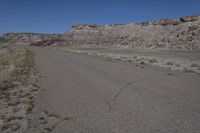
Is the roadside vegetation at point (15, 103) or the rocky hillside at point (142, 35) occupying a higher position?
the rocky hillside at point (142, 35)

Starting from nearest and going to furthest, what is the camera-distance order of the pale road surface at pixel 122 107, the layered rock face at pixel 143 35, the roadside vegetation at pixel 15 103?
the pale road surface at pixel 122 107
the roadside vegetation at pixel 15 103
the layered rock face at pixel 143 35

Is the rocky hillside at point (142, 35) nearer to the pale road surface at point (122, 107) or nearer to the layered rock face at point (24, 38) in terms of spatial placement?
Answer: the pale road surface at point (122, 107)

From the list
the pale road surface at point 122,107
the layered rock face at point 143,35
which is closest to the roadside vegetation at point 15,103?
the pale road surface at point 122,107

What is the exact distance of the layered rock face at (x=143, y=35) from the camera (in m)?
50.8

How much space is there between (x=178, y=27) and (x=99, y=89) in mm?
59711

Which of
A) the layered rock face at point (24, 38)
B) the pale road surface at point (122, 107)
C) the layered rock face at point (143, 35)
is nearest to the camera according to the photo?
the pale road surface at point (122, 107)

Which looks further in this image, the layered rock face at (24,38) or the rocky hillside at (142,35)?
the layered rock face at (24,38)

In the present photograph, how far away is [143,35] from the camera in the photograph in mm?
68812

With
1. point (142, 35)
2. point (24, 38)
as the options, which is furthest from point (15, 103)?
point (24, 38)

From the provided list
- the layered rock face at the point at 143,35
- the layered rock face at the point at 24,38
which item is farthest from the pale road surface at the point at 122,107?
the layered rock face at the point at 24,38

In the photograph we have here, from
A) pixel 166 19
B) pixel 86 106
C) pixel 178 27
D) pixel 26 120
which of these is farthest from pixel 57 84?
pixel 166 19

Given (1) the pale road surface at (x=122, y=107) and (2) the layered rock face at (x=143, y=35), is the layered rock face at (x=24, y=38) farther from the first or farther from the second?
(1) the pale road surface at (x=122, y=107)

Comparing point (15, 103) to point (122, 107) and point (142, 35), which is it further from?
point (142, 35)

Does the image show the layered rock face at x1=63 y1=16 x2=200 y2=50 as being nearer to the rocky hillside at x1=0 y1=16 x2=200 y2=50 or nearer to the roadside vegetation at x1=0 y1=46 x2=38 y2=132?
the rocky hillside at x1=0 y1=16 x2=200 y2=50
